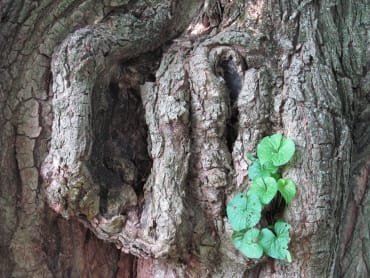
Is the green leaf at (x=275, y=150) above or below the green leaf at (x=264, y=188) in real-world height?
above

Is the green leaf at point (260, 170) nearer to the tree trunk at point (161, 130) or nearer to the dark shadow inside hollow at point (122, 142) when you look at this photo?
the tree trunk at point (161, 130)

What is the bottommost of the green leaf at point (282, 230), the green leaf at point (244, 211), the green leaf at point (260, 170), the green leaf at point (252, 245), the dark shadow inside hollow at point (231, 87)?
the green leaf at point (252, 245)

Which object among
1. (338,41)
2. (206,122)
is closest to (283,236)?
(206,122)

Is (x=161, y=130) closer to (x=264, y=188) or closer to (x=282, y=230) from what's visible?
(x=264, y=188)

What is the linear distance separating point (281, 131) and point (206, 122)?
8.4 inches

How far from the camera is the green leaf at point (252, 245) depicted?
4.06 ft

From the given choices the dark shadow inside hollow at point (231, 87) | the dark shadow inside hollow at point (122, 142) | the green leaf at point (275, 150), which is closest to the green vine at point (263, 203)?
the green leaf at point (275, 150)

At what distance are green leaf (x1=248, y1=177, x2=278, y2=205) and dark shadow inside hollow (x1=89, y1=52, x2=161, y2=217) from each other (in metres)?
0.34

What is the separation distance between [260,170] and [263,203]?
9 centimetres

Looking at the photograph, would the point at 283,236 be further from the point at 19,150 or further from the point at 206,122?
the point at 19,150

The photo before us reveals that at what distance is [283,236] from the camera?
125cm

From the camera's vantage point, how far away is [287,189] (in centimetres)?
126

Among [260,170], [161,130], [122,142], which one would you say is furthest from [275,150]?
[122,142]

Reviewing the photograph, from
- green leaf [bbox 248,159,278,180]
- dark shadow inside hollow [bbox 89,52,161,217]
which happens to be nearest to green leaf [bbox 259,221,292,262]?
green leaf [bbox 248,159,278,180]
